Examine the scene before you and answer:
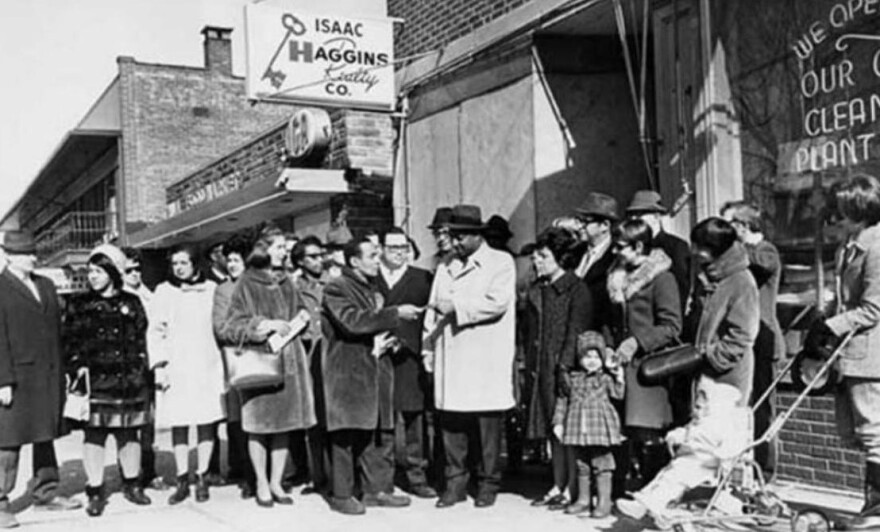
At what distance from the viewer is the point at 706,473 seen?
17.9 feet

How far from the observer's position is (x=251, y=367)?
23.4 feet

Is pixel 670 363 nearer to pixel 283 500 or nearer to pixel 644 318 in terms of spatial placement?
pixel 644 318

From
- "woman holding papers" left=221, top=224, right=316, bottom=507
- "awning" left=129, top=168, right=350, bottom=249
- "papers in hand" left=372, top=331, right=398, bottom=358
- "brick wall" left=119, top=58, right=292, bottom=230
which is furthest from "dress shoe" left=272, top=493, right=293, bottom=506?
"brick wall" left=119, top=58, right=292, bottom=230

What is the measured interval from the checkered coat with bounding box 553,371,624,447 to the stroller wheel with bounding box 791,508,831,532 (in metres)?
1.37

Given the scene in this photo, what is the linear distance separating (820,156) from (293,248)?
13.0 feet

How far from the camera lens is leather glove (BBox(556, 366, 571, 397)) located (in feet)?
21.6

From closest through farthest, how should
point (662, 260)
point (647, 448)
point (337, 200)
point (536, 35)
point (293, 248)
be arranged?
point (662, 260)
point (647, 448)
point (293, 248)
point (536, 35)
point (337, 200)

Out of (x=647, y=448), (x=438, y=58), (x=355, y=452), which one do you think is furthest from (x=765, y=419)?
(x=438, y=58)

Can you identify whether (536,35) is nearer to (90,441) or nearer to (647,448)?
(647,448)

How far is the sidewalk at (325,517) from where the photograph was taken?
6441 millimetres

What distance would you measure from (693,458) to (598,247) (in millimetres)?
1941

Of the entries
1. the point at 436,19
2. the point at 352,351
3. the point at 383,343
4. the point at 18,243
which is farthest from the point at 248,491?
the point at 436,19

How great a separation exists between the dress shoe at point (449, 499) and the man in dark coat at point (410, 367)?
0.40m

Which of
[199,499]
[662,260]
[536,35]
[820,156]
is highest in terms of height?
[536,35]
